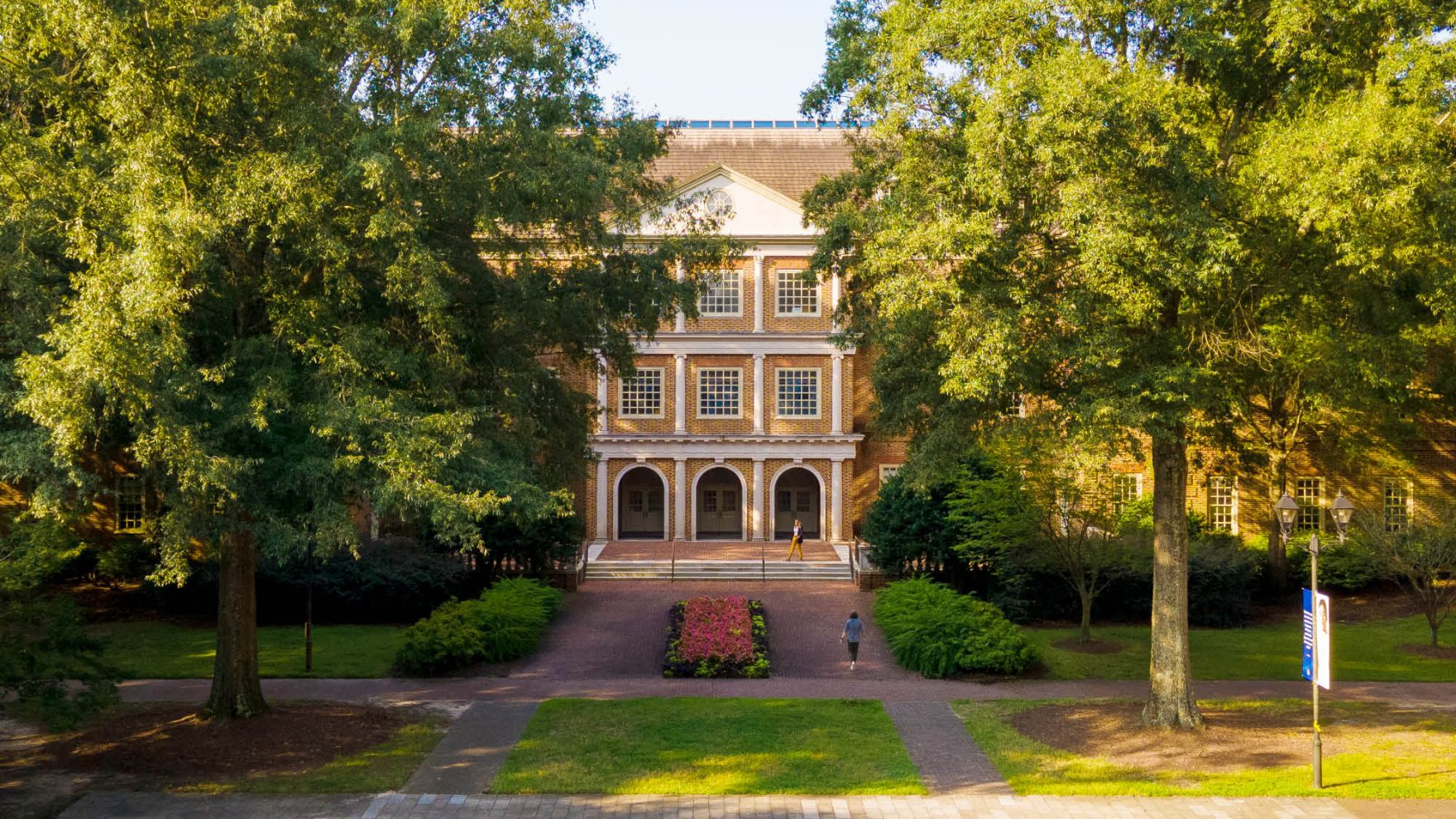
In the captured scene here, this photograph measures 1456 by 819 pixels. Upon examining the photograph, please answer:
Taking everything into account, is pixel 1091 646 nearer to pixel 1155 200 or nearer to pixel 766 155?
pixel 1155 200

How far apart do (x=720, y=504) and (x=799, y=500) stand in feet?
8.81

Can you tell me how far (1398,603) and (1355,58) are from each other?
752 inches

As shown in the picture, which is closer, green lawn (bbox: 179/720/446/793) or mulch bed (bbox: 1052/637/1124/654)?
green lawn (bbox: 179/720/446/793)

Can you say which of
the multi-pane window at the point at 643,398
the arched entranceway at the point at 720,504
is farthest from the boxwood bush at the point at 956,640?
the arched entranceway at the point at 720,504

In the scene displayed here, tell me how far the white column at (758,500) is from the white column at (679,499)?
220 cm

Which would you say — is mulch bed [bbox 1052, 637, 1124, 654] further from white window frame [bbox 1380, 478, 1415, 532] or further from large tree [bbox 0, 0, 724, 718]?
large tree [bbox 0, 0, 724, 718]

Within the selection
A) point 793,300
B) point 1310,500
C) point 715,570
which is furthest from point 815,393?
point 1310,500

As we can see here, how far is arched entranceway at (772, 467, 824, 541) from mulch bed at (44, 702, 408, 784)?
2163 cm

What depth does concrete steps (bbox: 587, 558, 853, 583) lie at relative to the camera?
30.7 m

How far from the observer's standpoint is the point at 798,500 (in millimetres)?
38375

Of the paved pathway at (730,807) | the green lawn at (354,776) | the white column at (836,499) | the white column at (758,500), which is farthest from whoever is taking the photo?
the white column at (758,500)

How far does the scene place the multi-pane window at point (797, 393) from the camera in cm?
3628

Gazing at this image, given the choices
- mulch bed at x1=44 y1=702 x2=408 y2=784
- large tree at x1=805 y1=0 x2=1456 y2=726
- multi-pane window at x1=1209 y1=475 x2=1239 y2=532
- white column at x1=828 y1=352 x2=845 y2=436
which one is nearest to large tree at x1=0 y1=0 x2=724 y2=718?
mulch bed at x1=44 y1=702 x2=408 y2=784

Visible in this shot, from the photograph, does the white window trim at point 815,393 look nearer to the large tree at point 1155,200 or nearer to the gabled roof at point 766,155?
the gabled roof at point 766,155
